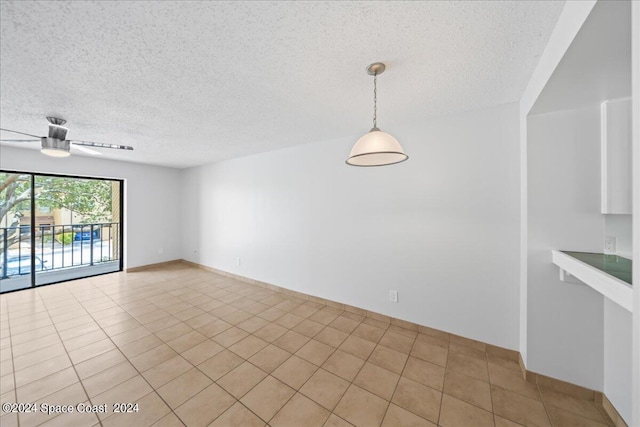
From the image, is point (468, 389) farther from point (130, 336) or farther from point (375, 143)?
point (130, 336)

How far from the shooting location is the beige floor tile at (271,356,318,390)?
1.79 metres

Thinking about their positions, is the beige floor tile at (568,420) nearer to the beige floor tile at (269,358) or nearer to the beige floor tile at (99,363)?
the beige floor tile at (269,358)

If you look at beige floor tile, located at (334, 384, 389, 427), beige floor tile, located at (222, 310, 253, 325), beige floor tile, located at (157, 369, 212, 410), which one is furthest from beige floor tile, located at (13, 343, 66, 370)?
beige floor tile, located at (334, 384, 389, 427)

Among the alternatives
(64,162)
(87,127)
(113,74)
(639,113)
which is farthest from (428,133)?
(64,162)

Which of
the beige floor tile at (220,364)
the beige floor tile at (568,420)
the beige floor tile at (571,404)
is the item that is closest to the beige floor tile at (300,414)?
the beige floor tile at (220,364)

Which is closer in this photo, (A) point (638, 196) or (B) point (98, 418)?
(A) point (638, 196)

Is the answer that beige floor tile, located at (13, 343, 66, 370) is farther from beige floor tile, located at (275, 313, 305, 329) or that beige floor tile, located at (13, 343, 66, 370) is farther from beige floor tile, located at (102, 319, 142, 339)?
beige floor tile, located at (275, 313, 305, 329)

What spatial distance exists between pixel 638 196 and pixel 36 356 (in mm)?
4116

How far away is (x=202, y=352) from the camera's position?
213 cm

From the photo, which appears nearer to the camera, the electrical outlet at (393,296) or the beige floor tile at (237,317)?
the electrical outlet at (393,296)

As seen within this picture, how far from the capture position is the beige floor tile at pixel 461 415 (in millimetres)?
1439

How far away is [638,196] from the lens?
61 cm

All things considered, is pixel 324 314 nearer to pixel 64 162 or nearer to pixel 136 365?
pixel 136 365

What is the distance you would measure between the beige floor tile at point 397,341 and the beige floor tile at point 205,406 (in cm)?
151
